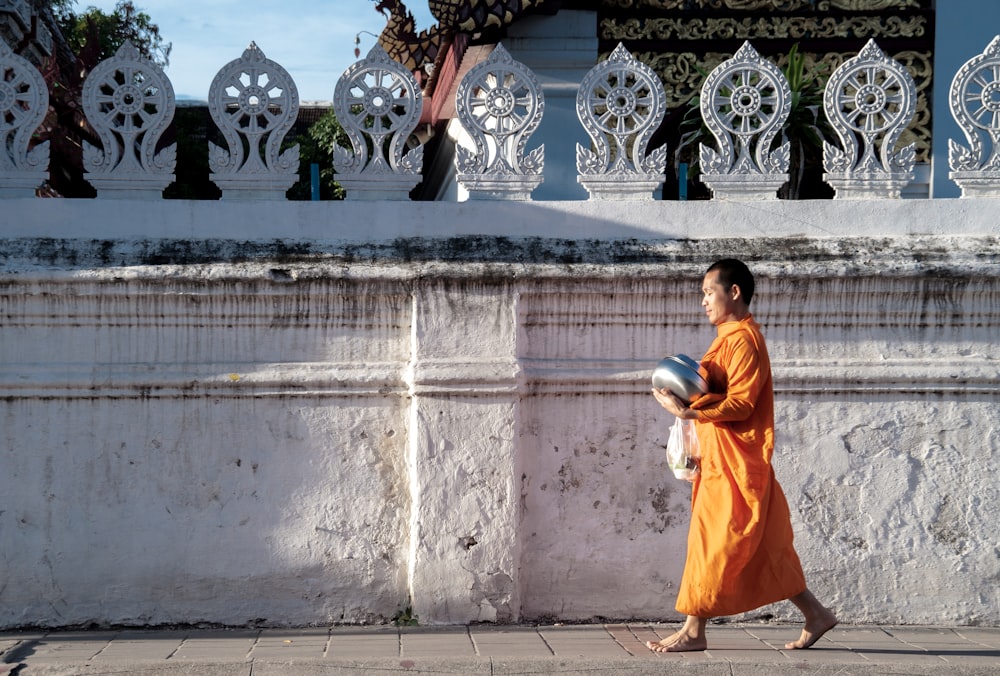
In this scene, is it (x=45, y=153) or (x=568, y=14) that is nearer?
(x=45, y=153)

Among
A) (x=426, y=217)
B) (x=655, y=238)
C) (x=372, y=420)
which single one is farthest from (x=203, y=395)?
(x=655, y=238)

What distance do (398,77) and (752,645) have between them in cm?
274

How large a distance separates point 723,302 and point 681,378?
1.21 ft

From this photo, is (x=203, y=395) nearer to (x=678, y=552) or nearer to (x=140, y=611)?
(x=140, y=611)

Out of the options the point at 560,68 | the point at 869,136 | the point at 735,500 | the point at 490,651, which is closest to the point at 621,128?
the point at 869,136

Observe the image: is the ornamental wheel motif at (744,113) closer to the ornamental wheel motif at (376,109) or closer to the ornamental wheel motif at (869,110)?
the ornamental wheel motif at (869,110)

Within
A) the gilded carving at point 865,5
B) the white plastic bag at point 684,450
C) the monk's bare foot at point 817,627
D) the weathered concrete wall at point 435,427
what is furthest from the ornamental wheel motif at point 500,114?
the gilded carving at point 865,5

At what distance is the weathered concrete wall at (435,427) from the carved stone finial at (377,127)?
12.9 inches

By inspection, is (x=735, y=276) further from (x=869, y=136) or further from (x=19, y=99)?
(x=19, y=99)

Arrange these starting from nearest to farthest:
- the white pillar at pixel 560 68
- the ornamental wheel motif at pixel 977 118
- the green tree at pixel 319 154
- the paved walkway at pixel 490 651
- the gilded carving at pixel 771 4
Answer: the paved walkway at pixel 490 651 < the ornamental wheel motif at pixel 977 118 < the white pillar at pixel 560 68 < the gilded carving at pixel 771 4 < the green tree at pixel 319 154

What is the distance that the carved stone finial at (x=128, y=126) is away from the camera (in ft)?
15.5

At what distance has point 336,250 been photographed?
4809 mm

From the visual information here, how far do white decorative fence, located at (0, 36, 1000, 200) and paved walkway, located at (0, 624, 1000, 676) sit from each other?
184 cm

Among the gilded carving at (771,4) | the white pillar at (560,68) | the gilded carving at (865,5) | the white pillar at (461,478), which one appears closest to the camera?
the white pillar at (461,478)
